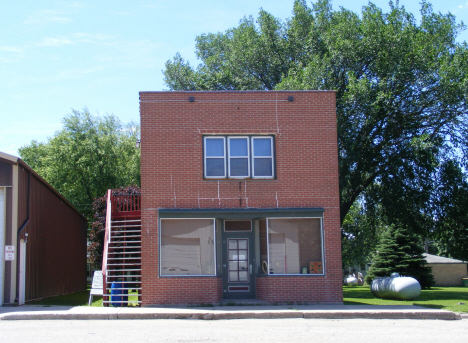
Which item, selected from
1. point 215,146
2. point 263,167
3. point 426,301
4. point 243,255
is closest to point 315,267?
point 243,255

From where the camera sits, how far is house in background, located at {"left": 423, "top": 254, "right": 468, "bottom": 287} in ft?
157

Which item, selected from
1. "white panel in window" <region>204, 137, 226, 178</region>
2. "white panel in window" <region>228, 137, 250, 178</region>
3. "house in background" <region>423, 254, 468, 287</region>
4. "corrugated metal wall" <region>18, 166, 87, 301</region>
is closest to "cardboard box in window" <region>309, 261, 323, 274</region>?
"white panel in window" <region>228, 137, 250, 178</region>

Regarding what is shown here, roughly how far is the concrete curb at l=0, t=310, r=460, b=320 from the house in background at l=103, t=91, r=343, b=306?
1987mm

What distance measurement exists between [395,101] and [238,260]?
11.7 meters

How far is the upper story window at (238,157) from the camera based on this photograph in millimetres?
16969

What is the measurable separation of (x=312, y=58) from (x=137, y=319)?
17.5m

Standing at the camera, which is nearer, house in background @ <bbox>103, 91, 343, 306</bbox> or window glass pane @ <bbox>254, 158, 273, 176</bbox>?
house in background @ <bbox>103, 91, 343, 306</bbox>

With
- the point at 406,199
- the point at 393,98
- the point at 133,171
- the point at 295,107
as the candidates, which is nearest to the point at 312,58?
the point at 393,98

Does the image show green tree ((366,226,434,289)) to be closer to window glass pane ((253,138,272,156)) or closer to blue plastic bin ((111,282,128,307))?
window glass pane ((253,138,272,156))

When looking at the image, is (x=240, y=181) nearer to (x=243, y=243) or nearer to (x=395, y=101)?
(x=243, y=243)

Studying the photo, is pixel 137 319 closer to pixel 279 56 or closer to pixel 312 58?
pixel 312 58

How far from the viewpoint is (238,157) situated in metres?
17.1

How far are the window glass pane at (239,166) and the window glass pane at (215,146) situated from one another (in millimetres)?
460

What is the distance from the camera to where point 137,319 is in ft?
46.2
